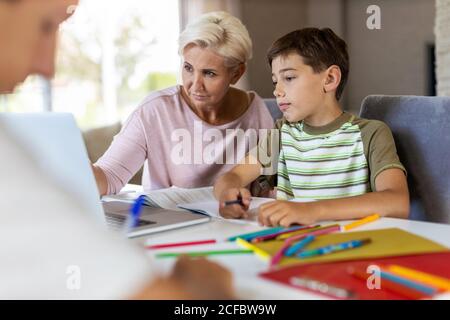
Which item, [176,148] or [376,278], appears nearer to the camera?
[376,278]

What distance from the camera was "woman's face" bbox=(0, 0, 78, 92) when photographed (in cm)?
31

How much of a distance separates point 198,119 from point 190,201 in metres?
0.48

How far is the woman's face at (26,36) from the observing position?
12.3 inches

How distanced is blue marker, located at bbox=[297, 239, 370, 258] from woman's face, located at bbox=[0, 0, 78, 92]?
0.38 metres

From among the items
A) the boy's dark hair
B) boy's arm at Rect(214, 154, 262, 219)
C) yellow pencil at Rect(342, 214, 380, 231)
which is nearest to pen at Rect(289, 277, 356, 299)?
yellow pencil at Rect(342, 214, 380, 231)

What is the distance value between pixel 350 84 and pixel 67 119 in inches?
156

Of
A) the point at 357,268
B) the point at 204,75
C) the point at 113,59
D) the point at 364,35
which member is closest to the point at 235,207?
the point at 357,268

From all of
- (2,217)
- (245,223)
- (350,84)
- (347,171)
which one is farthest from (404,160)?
(350,84)

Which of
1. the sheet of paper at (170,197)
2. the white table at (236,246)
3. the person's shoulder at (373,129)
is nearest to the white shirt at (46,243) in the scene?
the white table at (236,246)

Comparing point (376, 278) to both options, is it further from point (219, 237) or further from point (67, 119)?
point (67, 119)

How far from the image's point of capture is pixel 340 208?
2.88 feet

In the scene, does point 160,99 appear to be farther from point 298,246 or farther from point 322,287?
point 322,287

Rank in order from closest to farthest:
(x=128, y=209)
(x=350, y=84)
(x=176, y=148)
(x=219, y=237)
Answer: (x=219, y=237)
(x=128, y=209)
(x=176, y=148)
(x=350, y=84)

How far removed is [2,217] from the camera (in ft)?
1.02
